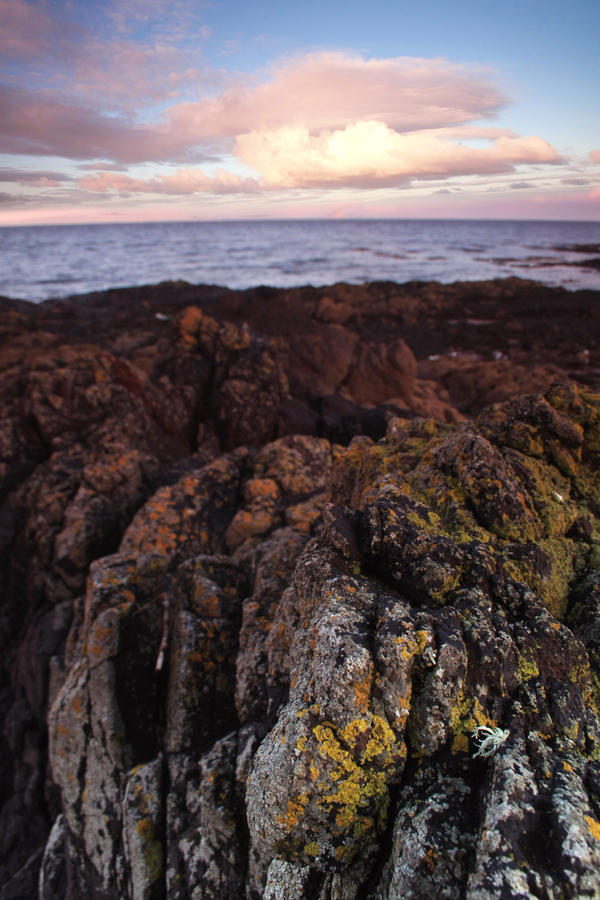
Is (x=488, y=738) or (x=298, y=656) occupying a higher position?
(x=488, y=738)

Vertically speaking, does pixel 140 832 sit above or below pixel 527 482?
below

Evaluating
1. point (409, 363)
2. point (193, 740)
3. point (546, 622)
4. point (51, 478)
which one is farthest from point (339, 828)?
point (409, 363)

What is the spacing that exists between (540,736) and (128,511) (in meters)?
7.76

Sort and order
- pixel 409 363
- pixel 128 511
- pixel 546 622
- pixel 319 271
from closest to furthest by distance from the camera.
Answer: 1. pixel 546 622
2. pixel 128 511
3. pixel 409 363
4. pixel 319 271

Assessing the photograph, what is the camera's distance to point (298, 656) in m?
3.88

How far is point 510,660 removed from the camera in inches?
134

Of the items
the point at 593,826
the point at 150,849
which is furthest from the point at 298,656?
the point at 150,849

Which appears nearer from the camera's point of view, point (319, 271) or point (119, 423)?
point (119, 423)

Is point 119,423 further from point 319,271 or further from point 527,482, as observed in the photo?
point 319,271

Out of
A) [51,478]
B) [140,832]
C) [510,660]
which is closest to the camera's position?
[510,660]

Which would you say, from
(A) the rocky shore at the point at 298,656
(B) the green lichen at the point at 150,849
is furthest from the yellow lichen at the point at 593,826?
(B) the green lichen at the point at 150,849

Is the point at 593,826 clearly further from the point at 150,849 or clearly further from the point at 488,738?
the point at 150,849

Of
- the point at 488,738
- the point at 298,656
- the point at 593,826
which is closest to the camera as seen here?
the point at 593,826

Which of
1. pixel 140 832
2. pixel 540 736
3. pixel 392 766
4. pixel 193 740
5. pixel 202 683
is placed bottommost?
pixel 140 832
